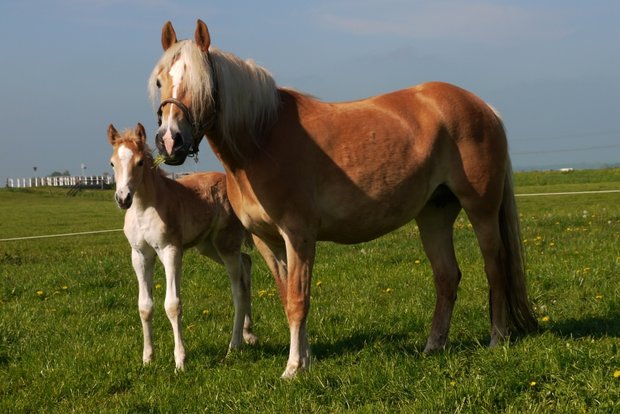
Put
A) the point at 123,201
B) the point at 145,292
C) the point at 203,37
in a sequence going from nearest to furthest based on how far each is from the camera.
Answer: the point at 203,37 → the point at 123,201 → the point at 145,292

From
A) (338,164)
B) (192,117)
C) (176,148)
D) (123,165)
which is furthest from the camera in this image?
(123,165)

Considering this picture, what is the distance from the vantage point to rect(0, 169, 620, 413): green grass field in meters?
4.49

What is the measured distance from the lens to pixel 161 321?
25.1 feet

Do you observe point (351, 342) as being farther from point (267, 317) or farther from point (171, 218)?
point (171, 218)

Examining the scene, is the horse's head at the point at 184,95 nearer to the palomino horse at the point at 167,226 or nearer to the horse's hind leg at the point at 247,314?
the palomino horse at the point at 167,226

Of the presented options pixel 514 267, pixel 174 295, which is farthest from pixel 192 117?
pixel 514 267

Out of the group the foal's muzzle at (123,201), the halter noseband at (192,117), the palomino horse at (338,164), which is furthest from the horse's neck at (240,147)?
the foal's muzzle at (123,201)

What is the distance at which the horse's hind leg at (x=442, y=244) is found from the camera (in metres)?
6.23

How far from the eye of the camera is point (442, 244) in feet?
20.9

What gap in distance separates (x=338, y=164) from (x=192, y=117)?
1.19 metres

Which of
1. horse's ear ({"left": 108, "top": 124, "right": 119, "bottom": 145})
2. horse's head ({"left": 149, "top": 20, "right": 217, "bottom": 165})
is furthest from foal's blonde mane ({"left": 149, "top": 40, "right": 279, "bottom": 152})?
horse's ear ({"left": 108, "top": 124, "right": 119, "bottom": 145})

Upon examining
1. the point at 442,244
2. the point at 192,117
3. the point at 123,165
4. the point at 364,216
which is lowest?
the point at 442,244

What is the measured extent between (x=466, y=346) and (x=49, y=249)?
1467cm

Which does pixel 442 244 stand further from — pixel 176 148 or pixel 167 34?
pixel 167 34
